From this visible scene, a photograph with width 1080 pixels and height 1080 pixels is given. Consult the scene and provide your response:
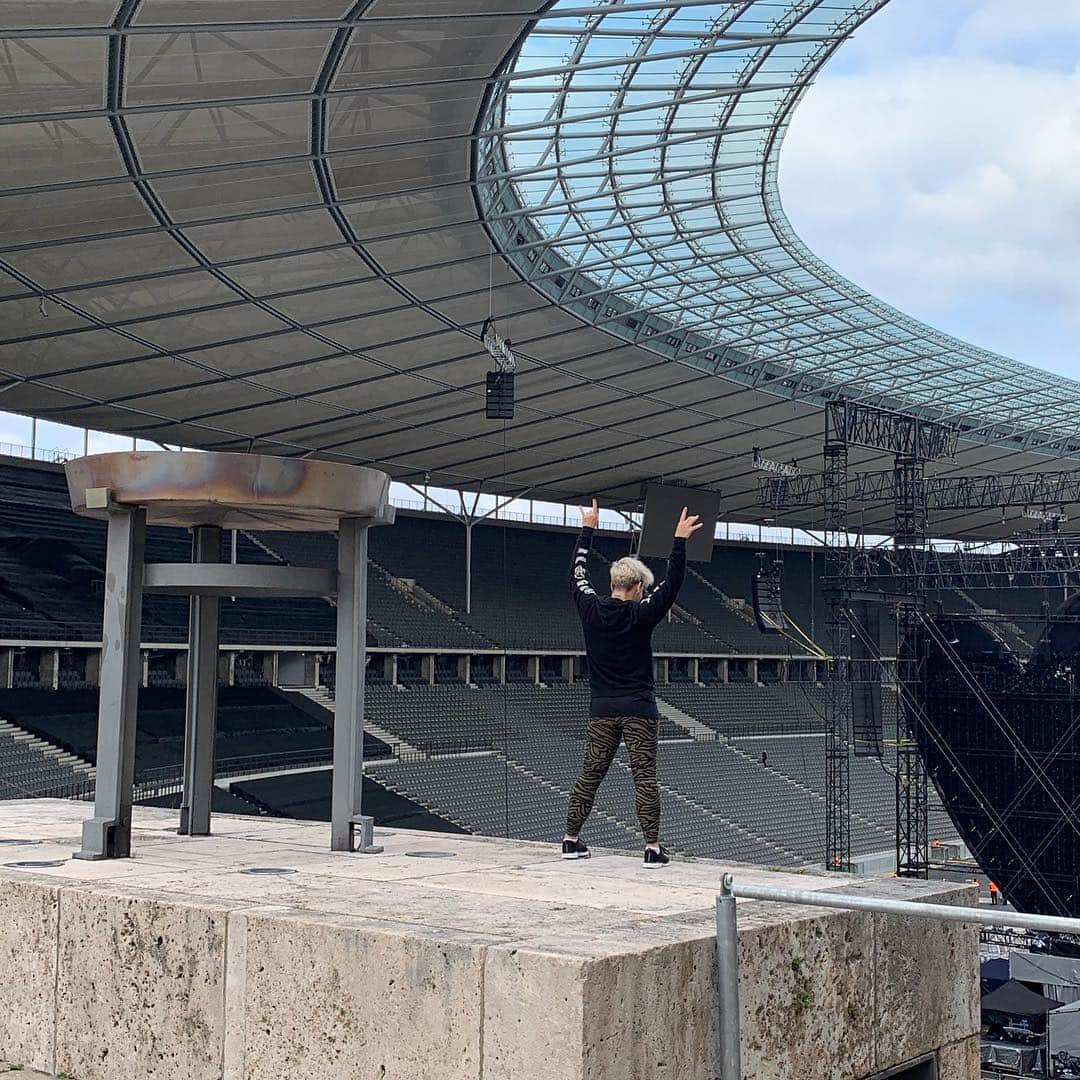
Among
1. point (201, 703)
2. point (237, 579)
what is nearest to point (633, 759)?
point (237, 579)

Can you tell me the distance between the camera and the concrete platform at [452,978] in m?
4.18

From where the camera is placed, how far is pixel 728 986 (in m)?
4.36

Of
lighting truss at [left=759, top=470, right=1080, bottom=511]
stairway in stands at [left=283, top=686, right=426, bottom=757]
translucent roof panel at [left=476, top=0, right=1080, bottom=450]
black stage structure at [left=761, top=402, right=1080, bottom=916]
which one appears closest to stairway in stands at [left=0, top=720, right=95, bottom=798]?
stairway in stands at [left=283, top=686, right=426, bottom=757]

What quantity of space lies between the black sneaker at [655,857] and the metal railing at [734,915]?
233cm

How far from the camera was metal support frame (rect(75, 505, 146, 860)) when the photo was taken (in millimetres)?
7301

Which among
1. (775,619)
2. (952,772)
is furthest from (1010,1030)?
(775,619)

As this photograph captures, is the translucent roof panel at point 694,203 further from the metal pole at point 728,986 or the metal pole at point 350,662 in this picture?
the metal pole at point 728,986

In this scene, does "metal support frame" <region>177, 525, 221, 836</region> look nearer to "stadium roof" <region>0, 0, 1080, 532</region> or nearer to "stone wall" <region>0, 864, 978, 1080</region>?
"stone wall" <region>0, 864, 978, 1080</region>

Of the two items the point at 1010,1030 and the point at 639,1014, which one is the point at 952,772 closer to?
the point at 1010,1030

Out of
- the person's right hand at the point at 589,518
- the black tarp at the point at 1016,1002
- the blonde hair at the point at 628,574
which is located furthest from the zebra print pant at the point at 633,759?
the black tarp at the point at 1016,1002

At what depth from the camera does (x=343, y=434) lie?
40188mm

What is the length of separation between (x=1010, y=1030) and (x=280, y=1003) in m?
19.6

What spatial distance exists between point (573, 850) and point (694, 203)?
22.4 metres

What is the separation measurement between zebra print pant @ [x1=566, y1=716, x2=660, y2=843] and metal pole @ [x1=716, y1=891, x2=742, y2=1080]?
2404 mm
